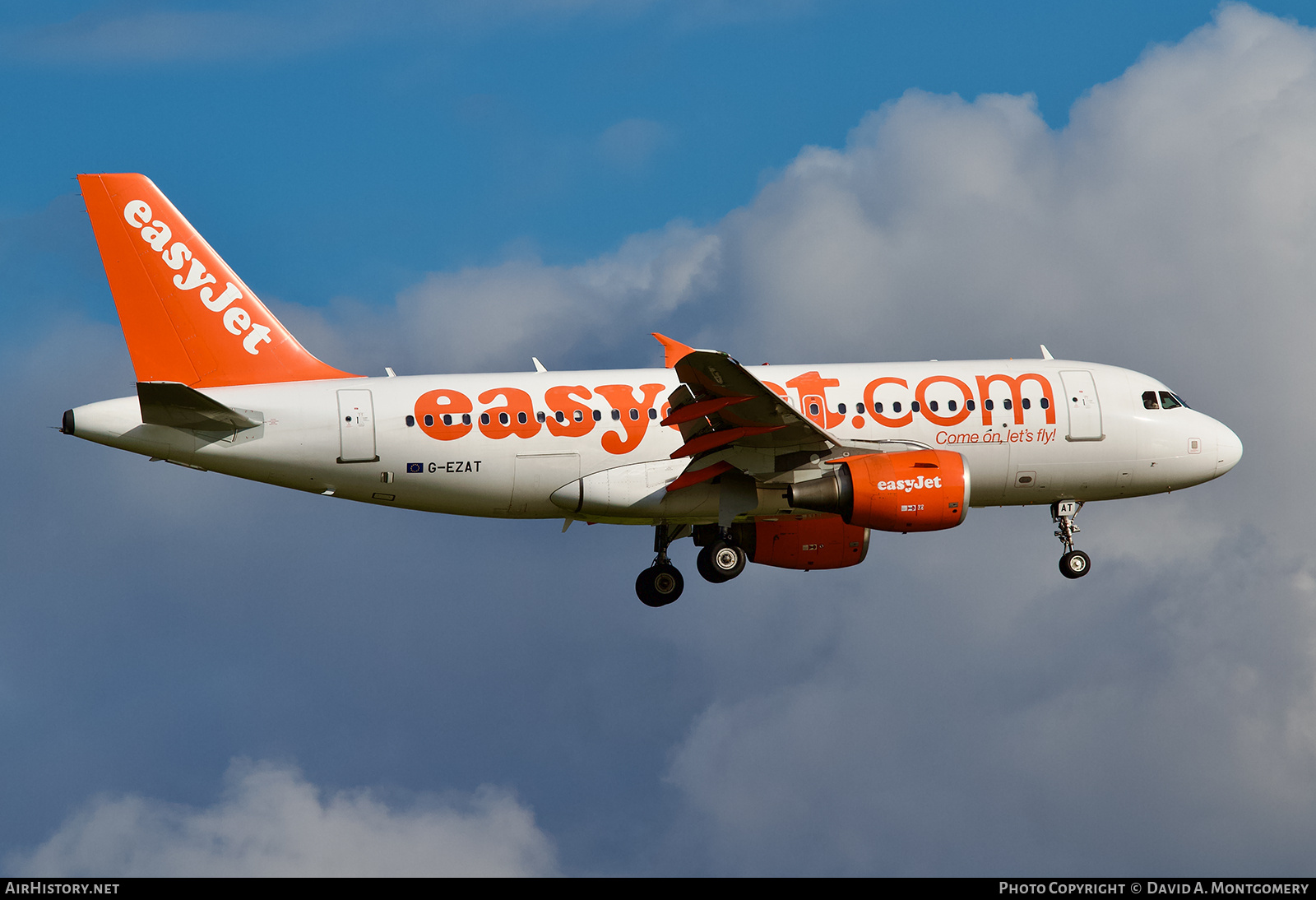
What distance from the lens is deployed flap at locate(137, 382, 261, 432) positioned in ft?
136

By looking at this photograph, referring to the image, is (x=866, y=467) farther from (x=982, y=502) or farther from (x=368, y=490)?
(x=368, y=490)

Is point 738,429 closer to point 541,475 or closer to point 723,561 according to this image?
point 723,561

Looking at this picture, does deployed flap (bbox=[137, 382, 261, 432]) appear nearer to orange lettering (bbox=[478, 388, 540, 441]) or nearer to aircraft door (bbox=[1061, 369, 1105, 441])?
orange lettering (bbox=[478, 388, 540, 441])

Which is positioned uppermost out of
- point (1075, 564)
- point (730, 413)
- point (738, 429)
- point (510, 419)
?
point (510, 419)

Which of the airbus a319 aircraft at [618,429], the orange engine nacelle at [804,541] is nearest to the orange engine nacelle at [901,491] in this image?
the airbus a319 aircraft at [618,429]

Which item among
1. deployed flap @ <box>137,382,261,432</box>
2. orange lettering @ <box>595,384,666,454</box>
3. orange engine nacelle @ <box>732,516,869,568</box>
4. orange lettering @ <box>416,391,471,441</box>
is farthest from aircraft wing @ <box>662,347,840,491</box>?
deployed flap @ <box>137,382,261,432</box>

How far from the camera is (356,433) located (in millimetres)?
43406

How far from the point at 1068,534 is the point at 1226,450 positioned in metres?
5.41

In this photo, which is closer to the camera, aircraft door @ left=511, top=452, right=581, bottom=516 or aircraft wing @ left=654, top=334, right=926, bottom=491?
aircraft wing @ left=654, top=334, right=926, bottom=491

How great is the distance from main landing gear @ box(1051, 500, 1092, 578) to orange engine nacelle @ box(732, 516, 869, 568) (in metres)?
5.62

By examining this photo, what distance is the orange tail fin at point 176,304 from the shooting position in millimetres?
44938

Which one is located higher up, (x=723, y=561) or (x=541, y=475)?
(x=541, y=475)

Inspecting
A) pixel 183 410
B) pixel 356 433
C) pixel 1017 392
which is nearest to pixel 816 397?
pixel 1017 392
